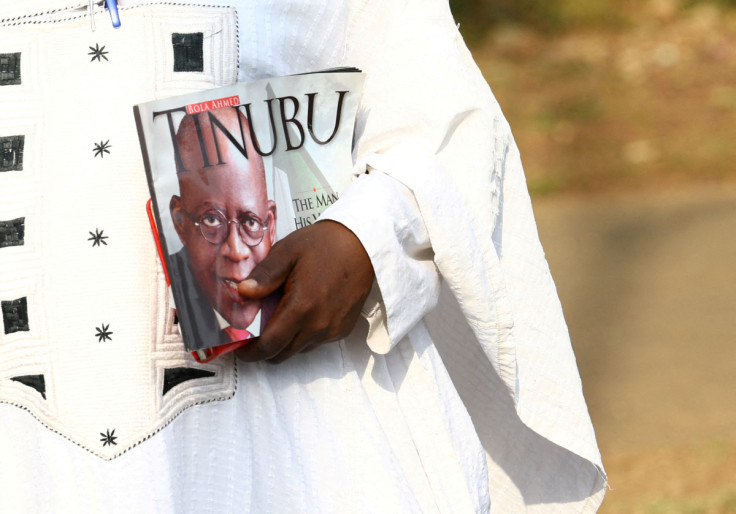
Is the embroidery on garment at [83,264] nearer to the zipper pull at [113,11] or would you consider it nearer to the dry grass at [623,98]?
the zipper pull at [113,11]

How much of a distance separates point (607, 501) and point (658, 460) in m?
0.26

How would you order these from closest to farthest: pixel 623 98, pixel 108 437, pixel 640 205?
pixel 108 437
pixel 640 205
pixel 623 98

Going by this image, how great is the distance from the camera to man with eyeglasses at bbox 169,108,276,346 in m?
1.14

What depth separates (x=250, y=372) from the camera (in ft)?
4.03

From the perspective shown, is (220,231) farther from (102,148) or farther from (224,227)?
(102,148)

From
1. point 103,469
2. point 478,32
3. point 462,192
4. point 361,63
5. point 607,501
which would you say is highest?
point 478,32

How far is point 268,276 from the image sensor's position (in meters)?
1.14

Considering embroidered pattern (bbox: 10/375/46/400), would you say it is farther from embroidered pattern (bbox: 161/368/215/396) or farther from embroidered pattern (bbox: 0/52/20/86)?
embroidered pattern (bbox: 0/52/20/86)

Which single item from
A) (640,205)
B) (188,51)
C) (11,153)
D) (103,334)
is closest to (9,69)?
(11,153)

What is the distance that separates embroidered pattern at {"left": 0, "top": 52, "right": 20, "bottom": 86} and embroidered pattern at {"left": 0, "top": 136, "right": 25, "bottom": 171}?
0.21 ft

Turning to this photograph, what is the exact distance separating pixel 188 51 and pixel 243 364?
37 centimetres

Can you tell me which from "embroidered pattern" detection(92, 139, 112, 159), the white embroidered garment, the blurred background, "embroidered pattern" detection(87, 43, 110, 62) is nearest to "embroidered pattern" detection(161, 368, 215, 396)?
the white embroidered garment

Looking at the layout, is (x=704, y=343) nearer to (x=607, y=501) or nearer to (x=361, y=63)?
(x=607, y=501)

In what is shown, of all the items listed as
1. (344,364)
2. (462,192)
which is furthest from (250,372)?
(462,192)
